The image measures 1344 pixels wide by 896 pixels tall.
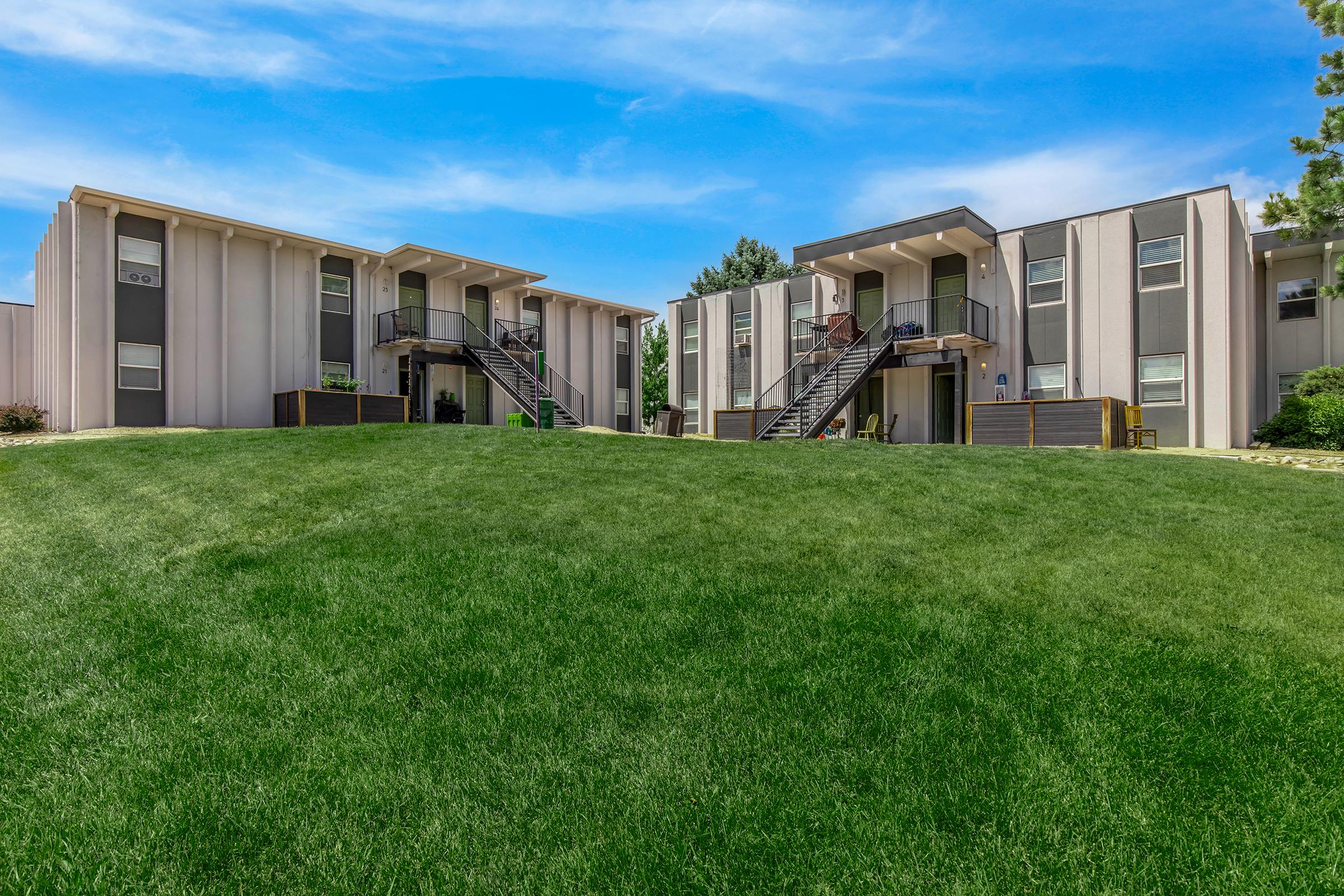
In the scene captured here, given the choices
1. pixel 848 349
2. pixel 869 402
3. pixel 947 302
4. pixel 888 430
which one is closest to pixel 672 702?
pixel 848 349

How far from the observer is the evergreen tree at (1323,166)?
10852mm

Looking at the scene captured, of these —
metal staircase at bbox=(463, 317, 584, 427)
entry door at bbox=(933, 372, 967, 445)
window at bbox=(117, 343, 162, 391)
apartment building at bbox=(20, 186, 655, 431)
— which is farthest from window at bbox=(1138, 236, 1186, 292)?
window at bbox=(117, 343, 162, 391)

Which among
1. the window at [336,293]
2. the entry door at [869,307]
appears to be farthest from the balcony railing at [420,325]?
the entry door at [869,307]

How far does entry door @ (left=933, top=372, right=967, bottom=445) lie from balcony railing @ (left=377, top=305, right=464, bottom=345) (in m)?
15.6

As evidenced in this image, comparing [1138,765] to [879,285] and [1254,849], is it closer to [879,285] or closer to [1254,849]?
[1254,849]

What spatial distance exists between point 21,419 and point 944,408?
2511 centimetres

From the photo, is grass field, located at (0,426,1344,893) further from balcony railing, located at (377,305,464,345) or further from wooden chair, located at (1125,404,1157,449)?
balcony railing, located at (377,305,464,345)

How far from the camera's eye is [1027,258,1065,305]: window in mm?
19141

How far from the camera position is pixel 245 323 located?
19609 millimetres

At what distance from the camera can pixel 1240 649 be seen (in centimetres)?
374

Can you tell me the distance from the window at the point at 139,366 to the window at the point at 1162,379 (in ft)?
86.0

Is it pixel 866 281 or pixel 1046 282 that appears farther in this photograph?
pixel 866 281

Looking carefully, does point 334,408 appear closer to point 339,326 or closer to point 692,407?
point 339,326

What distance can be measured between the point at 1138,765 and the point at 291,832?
319 centimetres
